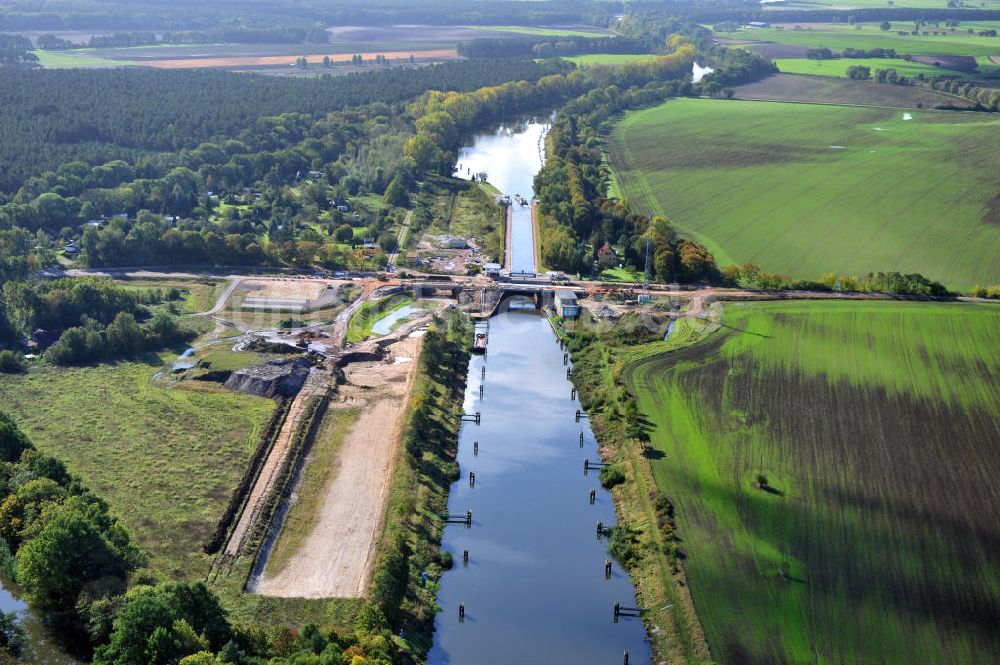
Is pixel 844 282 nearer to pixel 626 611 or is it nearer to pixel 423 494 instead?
pixel 423 494

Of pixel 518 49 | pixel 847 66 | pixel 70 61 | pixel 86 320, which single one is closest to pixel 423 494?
pixel 86 320

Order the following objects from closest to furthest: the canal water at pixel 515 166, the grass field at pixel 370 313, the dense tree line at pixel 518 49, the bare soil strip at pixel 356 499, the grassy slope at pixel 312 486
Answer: the bare soil strip at pixel 356 499, the grassy slope at pixel 312 486, the grass field at pixel 370 313, the canal water at pixel 515 166, the dense tree line at pixel 518 49

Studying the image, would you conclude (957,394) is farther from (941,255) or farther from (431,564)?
(431,564)

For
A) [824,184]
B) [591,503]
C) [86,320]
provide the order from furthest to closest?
1. [824,184]
2. [86,320]
3. [591,503]

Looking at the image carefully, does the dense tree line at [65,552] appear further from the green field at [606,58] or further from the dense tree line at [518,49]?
the dense tree line at [518,49]

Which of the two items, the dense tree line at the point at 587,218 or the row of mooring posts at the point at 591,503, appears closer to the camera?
the row of mooring posts at the point at 591,503

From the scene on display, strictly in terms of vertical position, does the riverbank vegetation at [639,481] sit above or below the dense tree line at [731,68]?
below

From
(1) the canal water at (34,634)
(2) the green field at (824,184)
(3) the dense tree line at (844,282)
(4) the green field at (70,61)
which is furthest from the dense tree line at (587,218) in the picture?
(4) the green field at (70,61)
